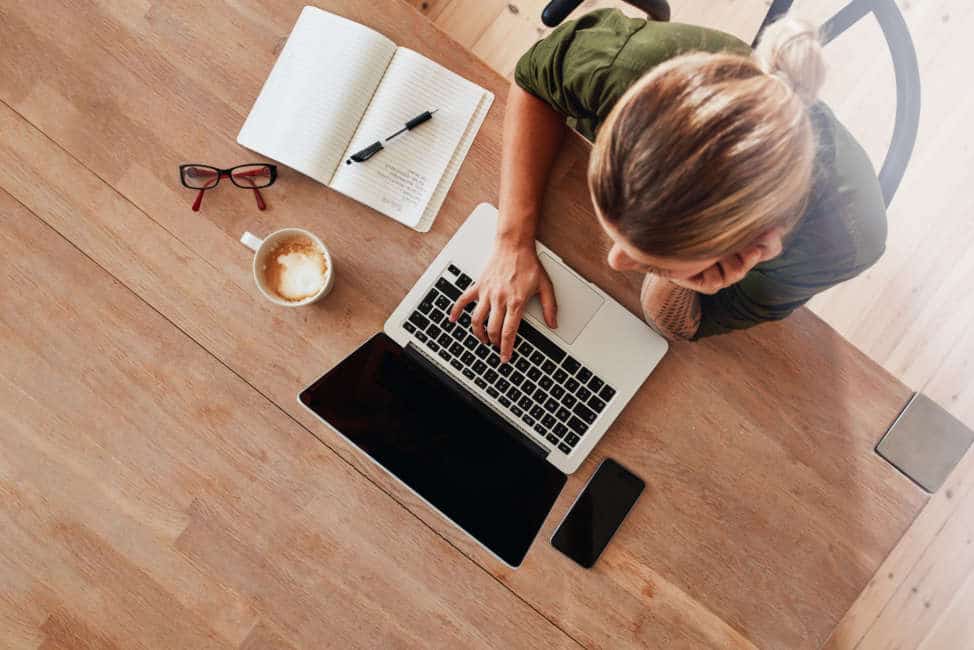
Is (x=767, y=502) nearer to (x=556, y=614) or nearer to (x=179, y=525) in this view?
(x=556, y=614)

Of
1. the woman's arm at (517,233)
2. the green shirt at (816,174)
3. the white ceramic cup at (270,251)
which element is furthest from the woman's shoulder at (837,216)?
the white ceramic cup at (270,251)

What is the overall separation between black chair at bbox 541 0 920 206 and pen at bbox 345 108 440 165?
218 mm

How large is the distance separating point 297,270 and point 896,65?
85cm

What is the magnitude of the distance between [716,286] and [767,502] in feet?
1.14

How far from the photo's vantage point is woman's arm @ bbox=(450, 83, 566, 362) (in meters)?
0.92

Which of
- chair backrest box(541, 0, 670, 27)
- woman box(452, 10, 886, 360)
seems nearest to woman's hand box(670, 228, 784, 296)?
woman box(452, 10, 886, 360)

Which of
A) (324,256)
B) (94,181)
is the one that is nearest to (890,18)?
(324,256)

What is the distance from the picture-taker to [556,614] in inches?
37.1

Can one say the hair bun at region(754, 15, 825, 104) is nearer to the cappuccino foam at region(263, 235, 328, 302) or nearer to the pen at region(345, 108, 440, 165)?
the pen at region(345, 108, 440, 165)

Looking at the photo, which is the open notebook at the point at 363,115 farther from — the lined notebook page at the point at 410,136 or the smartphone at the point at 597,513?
the smartphone at the point at 597,513

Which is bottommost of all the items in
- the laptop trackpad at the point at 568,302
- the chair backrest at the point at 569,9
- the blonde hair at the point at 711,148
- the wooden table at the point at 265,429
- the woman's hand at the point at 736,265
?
the wooden table at the point at 265,429

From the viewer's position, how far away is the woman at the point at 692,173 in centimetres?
62

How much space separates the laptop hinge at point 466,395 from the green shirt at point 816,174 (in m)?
0.29

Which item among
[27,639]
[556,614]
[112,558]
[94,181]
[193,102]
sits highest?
[193,102]
